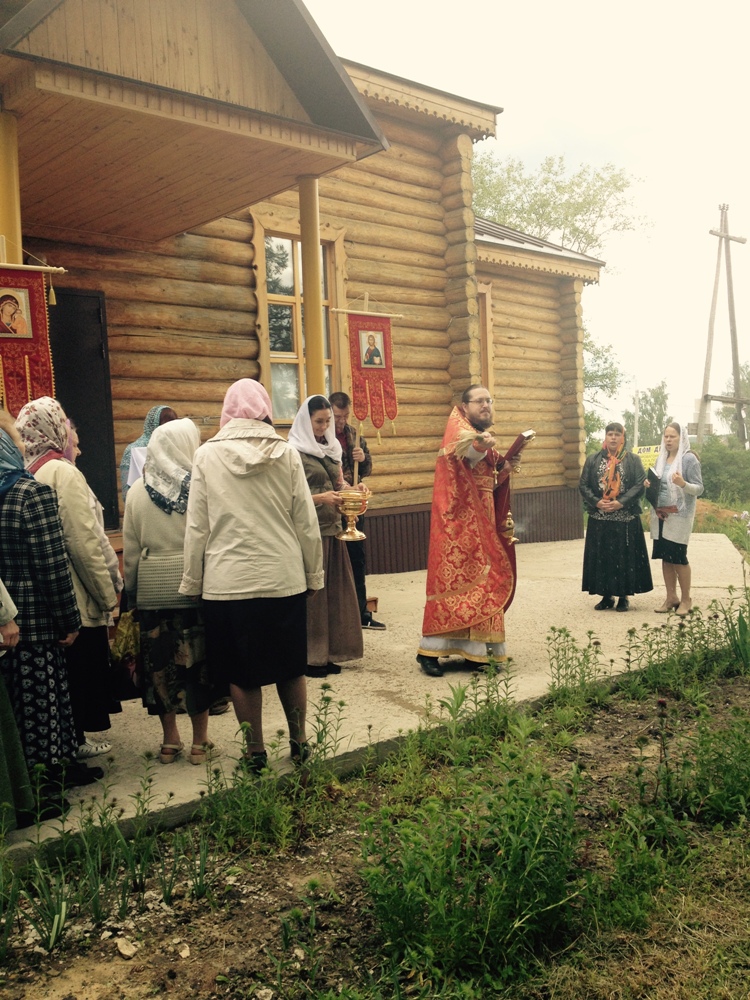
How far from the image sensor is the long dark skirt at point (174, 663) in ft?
14.1

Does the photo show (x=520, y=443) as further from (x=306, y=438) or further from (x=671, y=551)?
(x=671, y=551)

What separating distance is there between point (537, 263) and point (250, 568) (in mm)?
11716

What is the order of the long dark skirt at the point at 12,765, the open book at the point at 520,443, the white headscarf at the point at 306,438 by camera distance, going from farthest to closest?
the white headscarf at the point at 306,438 → the open book at the point at 520,443 → the long dark skirt at the point at 12,765

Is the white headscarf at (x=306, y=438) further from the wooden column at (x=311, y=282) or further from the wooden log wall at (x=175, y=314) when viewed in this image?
the wooden log wall at (x=175, y=314)

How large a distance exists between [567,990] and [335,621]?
3.86 meters

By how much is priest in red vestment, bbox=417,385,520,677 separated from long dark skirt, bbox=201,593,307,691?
7.18ft

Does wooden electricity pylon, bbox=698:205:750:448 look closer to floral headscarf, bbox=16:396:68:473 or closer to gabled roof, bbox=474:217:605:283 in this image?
gabled roof, bbox=474:217:605:283

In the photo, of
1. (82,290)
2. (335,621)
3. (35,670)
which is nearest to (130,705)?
(335,621)

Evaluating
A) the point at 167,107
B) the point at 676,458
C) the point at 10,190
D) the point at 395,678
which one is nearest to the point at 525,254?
the point at 676,458

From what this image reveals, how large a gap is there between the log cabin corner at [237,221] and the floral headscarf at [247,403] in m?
2.28

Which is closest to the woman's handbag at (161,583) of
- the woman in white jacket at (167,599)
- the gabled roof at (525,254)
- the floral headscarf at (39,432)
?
the woman in white jacket at (167,599)

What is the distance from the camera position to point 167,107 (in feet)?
18.6

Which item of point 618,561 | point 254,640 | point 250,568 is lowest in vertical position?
point 618,561

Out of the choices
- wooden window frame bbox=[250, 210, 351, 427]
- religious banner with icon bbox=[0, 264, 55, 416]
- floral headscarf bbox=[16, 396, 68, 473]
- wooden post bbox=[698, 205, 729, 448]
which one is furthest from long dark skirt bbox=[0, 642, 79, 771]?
wooden post bbox=[698, 205, 729, 448]
